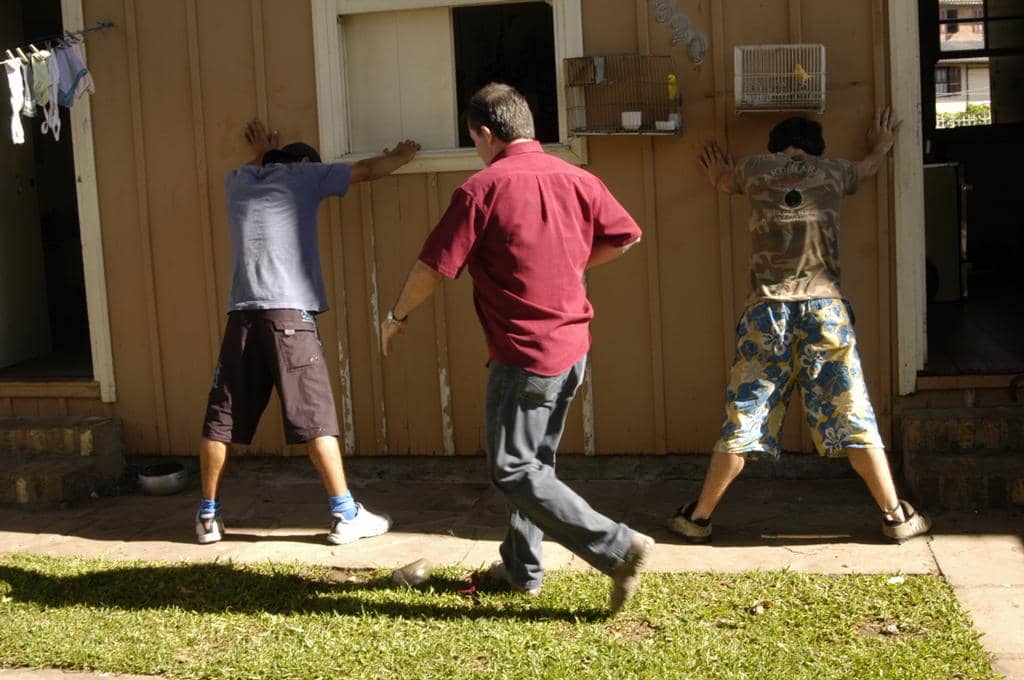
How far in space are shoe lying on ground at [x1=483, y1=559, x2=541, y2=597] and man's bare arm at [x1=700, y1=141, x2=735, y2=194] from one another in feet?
6.70

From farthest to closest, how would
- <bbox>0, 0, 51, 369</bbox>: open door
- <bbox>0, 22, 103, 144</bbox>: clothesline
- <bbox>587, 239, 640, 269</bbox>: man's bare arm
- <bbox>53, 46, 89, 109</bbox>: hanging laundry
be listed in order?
<bbox>0, 0, 51, 369</bbox>: open door
<bbox>53, 46, 89, 109</bbox>: hanging laundry
<bbox>0, 22, 103, 144</bbox>: clothesline
<bbox>587, 239, 640, 269</bbox>: man's bare arm

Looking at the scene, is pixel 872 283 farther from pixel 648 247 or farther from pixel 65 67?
pixel 65 67

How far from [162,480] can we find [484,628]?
280cm

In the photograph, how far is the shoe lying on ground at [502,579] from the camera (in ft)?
15.1

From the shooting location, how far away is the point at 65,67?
610 centimetres

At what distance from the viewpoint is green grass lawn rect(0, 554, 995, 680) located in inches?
157

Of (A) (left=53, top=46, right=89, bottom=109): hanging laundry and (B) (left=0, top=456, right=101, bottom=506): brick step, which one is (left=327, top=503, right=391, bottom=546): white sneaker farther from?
(A) (left=53, top=46, right=89, bottom=109): hanging laundry

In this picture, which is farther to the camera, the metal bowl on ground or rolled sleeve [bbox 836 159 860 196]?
the metal bowl on ground

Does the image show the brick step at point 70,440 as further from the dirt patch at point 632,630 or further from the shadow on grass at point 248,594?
the dirt patch at point 632,630

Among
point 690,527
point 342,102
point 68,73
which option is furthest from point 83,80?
point 690,527

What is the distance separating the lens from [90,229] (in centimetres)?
667

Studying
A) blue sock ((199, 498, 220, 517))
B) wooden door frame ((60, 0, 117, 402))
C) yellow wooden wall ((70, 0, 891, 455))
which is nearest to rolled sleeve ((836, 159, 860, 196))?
yellow wooden wall ((70, 0, 891, 455))

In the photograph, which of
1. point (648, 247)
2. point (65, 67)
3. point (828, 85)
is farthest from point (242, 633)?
point (828, 85)

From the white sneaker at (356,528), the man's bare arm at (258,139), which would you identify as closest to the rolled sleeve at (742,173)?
the white sneaker at (356,528)
